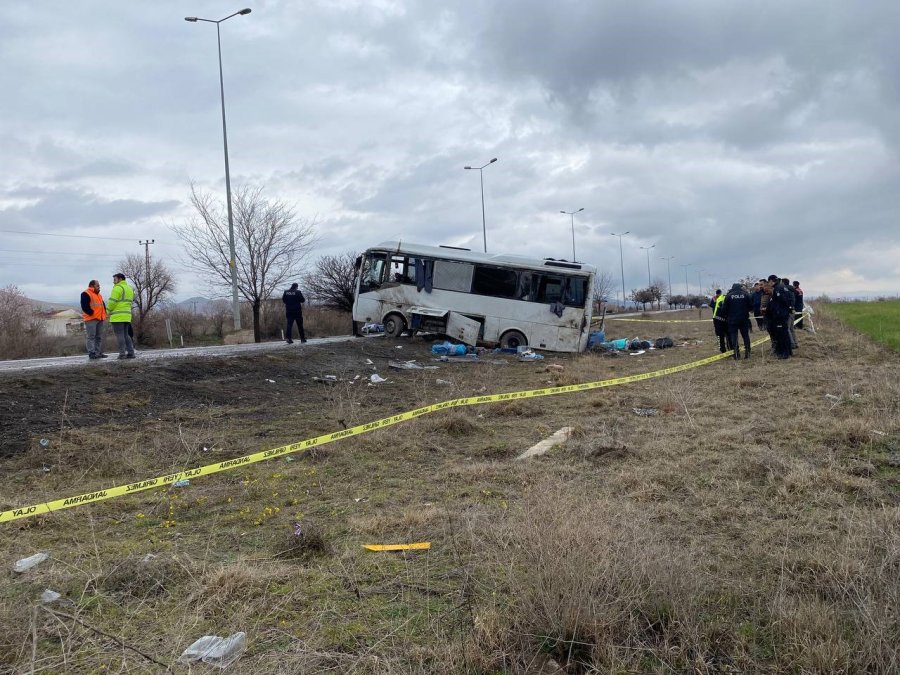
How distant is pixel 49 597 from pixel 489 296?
16.4 m

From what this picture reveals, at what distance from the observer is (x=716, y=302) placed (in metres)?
16.2

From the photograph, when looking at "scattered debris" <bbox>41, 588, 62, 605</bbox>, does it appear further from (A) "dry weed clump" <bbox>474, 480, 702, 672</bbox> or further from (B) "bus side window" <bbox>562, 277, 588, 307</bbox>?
(B) "bus side window" <bbox>562, 277, 588, 307</bbox>

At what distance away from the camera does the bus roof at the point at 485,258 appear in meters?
18.9

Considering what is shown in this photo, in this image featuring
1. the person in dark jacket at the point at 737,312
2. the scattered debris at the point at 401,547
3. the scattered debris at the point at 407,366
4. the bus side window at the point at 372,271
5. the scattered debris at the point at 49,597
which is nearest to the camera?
the scattered debris at the point at 49,597

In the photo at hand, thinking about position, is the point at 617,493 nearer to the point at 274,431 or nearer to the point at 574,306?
the point at 274,431

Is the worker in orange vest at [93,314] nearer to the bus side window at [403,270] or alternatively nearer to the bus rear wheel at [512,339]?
the bus side window at [403,270]

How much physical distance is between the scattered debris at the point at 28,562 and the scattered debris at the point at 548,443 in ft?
13.5

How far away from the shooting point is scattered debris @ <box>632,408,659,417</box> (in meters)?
8.66

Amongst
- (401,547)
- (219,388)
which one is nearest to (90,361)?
(219,388)

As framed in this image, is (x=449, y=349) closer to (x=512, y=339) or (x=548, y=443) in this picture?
(x=512, y=339)

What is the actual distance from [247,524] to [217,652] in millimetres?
1992

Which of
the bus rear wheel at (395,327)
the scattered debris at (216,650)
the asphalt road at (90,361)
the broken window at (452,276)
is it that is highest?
the broken window at (452,276)

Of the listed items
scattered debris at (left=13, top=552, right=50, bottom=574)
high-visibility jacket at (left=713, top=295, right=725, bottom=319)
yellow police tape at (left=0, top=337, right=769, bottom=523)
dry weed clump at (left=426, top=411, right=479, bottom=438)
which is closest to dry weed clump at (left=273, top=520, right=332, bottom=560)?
scattered debris at (left=13, top=552, right=50, bottom=574)

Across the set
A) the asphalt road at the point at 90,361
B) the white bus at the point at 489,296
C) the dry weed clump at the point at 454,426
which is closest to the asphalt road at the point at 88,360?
the asphalt road at the point at 90,361
